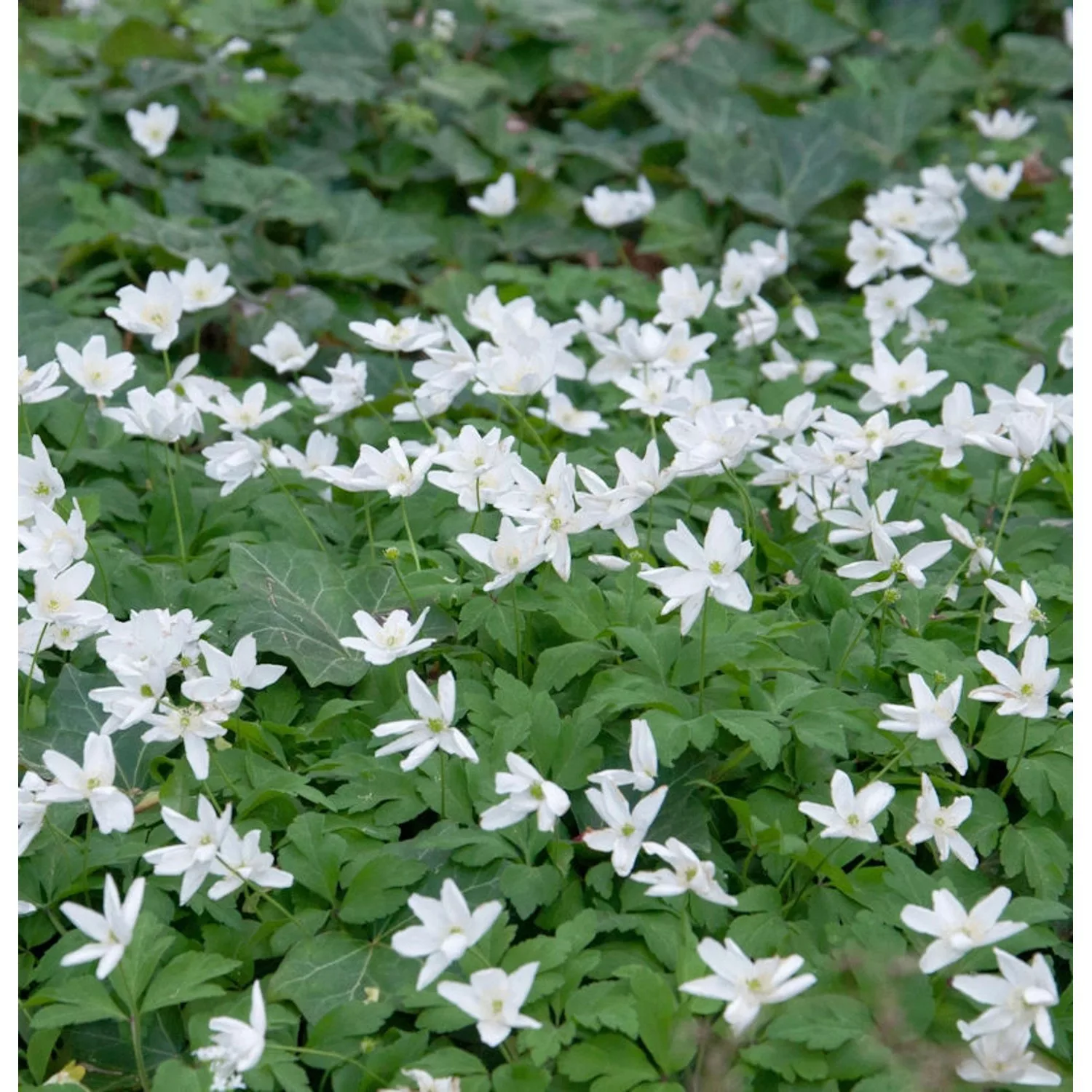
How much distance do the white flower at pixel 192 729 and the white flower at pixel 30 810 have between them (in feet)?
0.59

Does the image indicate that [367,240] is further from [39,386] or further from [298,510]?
[39,386]

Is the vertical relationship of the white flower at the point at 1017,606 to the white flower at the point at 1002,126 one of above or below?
above

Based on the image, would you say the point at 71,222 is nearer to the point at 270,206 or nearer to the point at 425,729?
the point at 270,206

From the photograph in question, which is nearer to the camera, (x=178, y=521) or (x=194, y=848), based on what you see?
(x=194, y=848)

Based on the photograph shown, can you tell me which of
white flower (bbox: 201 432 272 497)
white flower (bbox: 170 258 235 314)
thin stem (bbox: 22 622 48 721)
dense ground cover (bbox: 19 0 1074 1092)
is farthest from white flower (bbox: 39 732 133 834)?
white flower (bbox: 170 258 235 314)

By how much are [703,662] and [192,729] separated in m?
0.83

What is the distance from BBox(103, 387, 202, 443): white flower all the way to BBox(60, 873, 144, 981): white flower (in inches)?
40.9

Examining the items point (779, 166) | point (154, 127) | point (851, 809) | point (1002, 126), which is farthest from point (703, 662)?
point (1002, 126)

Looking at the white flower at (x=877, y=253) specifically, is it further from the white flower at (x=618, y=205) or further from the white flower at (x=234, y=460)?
the white flower at (x=234, y=460)

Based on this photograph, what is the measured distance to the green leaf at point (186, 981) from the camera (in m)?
1.94

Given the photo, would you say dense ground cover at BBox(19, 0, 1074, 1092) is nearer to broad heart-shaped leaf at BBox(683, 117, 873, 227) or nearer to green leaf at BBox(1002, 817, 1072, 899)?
green leaf at BBox(1002, 817, 1072, 899)

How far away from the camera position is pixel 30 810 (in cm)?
203

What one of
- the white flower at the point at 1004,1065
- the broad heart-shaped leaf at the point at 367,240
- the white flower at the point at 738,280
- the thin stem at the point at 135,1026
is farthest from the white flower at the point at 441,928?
the broad heart-shaped leaf at the point at 367,240

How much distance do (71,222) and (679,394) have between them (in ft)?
7.42
